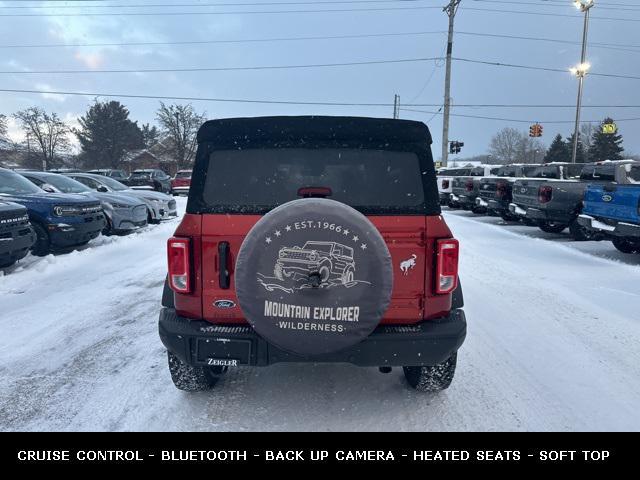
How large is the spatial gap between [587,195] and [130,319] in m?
9.02

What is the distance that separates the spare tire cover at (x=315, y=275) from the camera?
2521 millimetres

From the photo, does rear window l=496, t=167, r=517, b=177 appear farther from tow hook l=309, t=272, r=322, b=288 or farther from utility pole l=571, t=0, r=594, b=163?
tow hook l=309, t=272, r=322, b=288

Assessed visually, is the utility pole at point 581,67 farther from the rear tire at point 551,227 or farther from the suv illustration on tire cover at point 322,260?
the suv illustration on tire cover at point 322,260

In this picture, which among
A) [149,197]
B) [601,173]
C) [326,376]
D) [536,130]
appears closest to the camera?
[326,376]

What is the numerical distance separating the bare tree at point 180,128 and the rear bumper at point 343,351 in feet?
178

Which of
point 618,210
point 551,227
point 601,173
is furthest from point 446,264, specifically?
point 551,227

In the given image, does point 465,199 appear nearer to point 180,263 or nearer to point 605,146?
point 180,263

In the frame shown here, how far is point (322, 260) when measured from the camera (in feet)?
8.31

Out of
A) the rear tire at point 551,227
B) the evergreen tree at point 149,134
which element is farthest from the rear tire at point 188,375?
the evergreen tree at point 149,134

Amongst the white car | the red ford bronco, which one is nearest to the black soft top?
the red ford bronco

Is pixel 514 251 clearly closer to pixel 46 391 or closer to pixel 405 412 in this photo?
pixel 405 412

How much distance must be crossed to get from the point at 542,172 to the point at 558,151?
2109 inches

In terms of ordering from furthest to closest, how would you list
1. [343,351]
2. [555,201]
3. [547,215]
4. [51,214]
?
[547,215] → [555,201] → [51,214] → [343,351]
